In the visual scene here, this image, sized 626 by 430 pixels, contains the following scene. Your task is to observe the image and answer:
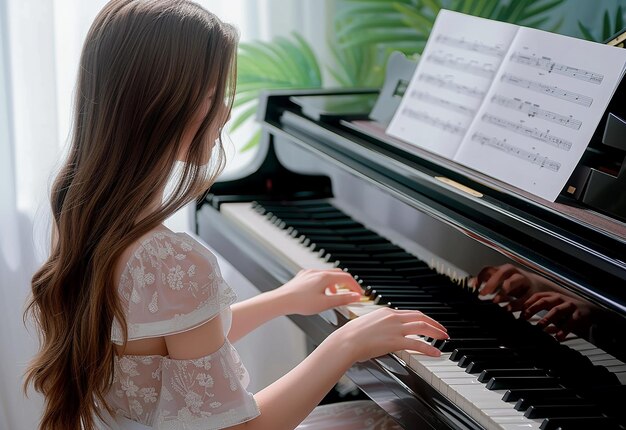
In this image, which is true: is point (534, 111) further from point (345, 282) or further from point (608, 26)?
point (608, 26)

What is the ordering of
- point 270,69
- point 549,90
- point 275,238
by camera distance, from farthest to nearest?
point 270,69
point 275,238
point 549,90

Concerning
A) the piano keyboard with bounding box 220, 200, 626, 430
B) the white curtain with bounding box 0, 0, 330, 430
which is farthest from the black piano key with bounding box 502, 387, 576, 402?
the white curtain with bounding box 0, 0, 330, 430

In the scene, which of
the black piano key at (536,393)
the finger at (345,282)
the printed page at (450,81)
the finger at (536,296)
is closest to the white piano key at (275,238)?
the finger at (345,282)

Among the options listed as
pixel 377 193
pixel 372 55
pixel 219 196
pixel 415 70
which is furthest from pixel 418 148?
pixel 372 55

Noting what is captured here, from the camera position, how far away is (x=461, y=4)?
122 inches

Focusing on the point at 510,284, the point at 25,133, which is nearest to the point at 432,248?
the point at 510,284

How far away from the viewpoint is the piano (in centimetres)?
142

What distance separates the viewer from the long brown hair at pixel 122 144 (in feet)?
A: 4.54

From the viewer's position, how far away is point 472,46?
2.10 m

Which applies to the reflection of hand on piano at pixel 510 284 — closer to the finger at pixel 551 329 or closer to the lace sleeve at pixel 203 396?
the finger at pixel 551 329

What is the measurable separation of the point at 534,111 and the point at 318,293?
600 mm

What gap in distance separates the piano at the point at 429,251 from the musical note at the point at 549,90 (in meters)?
0.20

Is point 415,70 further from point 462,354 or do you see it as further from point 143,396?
point 143,396

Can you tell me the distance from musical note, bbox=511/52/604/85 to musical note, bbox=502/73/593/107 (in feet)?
0.11
